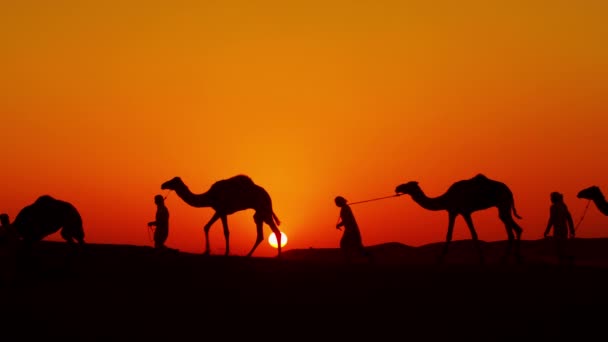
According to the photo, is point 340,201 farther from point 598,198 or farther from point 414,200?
point 598,198

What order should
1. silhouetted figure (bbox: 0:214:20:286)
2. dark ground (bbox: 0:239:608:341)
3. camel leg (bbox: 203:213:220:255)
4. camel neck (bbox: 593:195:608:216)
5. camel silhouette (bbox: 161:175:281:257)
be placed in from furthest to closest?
camel neck (bbox: 593:195:608:216) < camel silhouette (bbox: 161:175:281:257) < camel leg (bbox: 203:213:220:255) < silhouetted figure (bbox: 0:214:20:286) < dark ground (bbox: 0:239:608:341)

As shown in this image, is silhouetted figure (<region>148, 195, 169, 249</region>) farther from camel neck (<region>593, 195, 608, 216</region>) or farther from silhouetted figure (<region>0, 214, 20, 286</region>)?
camel neck (<region>593, 195, 608, 216</region>)

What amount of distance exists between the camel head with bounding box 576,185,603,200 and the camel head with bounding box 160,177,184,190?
31.8 ft

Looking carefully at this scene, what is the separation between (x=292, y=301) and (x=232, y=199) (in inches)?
284

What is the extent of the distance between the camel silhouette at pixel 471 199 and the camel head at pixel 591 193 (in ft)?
5.46

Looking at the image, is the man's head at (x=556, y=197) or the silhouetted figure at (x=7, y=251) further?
the man's head at (x=556, y=197)

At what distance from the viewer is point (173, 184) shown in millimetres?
22047

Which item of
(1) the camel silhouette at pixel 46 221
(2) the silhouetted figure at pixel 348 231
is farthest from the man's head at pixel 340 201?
(1) the camel silhouette at pixel 46 221

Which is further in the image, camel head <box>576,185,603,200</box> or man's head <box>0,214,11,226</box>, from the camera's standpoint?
camel head <box>576,185,603,200</box>

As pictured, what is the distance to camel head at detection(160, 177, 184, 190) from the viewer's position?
22.0 m

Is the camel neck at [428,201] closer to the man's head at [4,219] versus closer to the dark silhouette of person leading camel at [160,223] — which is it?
the dark silhouette of person leading camel at [160,223]

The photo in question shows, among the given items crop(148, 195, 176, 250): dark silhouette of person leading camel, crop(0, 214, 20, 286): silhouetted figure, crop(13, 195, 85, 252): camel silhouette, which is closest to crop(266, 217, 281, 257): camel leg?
crop(148, 195, 176, 250): dark silhouette of person leading camel

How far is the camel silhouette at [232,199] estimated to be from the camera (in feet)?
70.2

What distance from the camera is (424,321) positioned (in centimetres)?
1346
